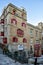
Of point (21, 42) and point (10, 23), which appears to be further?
point (21, 42)

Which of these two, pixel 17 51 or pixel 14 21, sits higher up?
pixel 14 21

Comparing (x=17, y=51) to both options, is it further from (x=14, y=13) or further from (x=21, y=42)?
(x=14, y=13)

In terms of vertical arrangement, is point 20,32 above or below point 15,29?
below

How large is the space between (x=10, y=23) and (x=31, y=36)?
8.98 m

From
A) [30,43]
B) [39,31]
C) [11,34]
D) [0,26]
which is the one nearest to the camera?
[11,34]

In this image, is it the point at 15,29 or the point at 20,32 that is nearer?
the point at 15,29

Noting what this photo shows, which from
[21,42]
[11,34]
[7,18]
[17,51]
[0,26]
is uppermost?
[7,18]

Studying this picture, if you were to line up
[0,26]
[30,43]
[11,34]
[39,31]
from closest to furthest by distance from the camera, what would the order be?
[11,34]
[0,26]
[30,43]
[39,31]

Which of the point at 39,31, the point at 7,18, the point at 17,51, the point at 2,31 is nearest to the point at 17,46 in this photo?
the point at 17,51

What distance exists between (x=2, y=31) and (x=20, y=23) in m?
4.93

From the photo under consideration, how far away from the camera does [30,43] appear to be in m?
31.8

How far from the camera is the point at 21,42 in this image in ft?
91.8

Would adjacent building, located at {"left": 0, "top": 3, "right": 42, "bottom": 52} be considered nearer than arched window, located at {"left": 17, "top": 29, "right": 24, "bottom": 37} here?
Yes

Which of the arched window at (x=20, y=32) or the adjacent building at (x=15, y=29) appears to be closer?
the adjacent building at (x=15, y=29)
